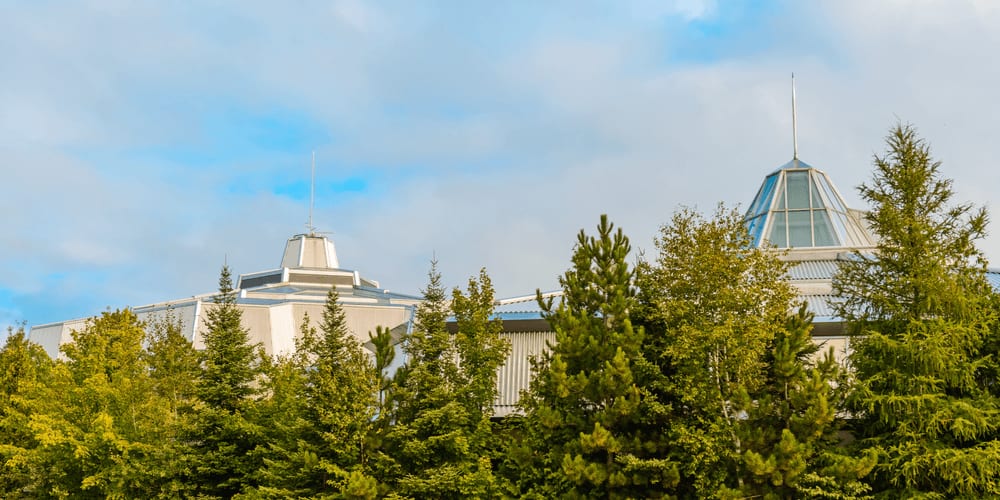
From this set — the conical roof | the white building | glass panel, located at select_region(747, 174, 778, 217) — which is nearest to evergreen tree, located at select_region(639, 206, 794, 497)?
the conical roof

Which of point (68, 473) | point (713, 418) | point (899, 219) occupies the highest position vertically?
point (899, 219)

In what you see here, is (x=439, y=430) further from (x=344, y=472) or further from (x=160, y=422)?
(x=160, y=422)

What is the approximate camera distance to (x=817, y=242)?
147 ft

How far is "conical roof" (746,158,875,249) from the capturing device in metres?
45.2

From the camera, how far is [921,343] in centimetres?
2203

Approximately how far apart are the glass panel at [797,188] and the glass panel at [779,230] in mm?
736

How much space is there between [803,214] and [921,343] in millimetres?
24797

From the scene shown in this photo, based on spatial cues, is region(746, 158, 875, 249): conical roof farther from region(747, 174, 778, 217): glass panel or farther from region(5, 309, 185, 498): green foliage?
region(5, 309, 185, 498): green foliage

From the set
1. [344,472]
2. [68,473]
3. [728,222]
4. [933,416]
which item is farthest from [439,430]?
[68,473]

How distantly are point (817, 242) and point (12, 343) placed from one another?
119 feet

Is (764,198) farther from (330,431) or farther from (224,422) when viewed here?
(224,422)

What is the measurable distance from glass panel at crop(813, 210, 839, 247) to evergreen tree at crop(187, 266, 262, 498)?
26.4 meters

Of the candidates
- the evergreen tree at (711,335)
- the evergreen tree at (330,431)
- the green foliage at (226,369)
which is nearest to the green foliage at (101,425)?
the green foliage at (226,369)

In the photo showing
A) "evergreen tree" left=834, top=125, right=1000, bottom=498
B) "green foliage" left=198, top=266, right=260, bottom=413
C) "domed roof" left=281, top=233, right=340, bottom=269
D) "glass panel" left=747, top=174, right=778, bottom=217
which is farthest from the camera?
"domed roof" left=281, top=233, right=340, bottom=269
